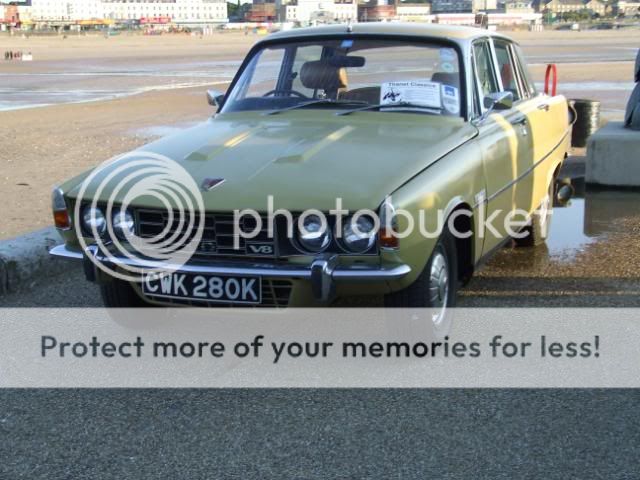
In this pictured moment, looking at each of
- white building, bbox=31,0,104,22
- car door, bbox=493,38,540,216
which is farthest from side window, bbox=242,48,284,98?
white building, bbox=31,0,104,22

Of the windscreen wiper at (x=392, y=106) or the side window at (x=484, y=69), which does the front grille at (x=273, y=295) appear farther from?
the side window at (x=484, y=69)

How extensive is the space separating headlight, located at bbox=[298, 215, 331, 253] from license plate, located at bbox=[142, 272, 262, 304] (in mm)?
279

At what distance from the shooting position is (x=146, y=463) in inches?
133

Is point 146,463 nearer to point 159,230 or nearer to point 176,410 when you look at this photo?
point 176,410

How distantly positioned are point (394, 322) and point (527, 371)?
68 cm

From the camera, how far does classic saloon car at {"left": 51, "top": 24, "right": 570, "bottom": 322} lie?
4.02 metres

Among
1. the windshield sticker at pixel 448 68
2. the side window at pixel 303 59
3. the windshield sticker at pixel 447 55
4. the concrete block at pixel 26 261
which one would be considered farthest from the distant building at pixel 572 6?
the concrete block at pixel 26 261

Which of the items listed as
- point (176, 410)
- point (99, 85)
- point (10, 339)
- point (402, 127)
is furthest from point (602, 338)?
point (99, 85)

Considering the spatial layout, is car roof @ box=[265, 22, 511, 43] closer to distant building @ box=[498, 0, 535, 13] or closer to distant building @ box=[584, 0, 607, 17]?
distant building @ box=[498, 0, 535, 13]

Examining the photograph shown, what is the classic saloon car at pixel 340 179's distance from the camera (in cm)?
402

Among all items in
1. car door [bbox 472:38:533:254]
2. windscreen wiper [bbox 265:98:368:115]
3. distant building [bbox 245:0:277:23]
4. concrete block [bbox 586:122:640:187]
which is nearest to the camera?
car door [bbox 472:38:533:254]

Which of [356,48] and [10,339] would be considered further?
[356,48]

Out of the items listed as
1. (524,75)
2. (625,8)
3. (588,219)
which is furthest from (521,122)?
(625,8)

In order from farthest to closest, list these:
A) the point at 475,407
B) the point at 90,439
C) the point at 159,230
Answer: the point at 159,230, the point at 475,407, the point at 90,439
